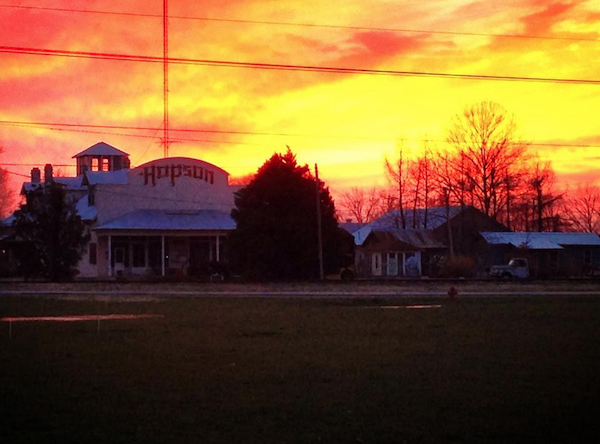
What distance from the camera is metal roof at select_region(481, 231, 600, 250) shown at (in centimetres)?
7769

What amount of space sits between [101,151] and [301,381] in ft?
243

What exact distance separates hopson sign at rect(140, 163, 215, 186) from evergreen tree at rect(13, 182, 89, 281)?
13.7 m

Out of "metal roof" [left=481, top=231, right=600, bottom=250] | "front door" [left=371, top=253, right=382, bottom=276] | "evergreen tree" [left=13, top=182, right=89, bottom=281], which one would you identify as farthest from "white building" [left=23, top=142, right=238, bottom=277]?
"metal roof" [left=481, top=231, right=600, bottom=250]

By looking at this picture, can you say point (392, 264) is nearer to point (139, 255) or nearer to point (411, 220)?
point (411, 220)

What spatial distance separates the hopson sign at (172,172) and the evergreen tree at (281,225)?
15590 mm

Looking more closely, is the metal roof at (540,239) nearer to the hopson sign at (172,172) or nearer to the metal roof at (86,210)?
the hopson sign at (172,172)

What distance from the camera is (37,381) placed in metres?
15.5

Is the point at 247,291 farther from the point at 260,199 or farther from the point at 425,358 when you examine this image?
the point at 425,358

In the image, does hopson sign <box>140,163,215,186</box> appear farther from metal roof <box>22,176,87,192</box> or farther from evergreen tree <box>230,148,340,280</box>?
evergreen tree <box>230,148,340,280</box>

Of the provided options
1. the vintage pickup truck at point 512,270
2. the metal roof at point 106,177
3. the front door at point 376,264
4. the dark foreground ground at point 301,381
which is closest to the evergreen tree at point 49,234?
the metal roof at point 106,177

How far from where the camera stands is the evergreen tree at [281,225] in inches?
2126

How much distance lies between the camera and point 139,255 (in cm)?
6969

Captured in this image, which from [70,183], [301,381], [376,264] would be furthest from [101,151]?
[301,381]

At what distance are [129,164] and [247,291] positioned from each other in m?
47.8
